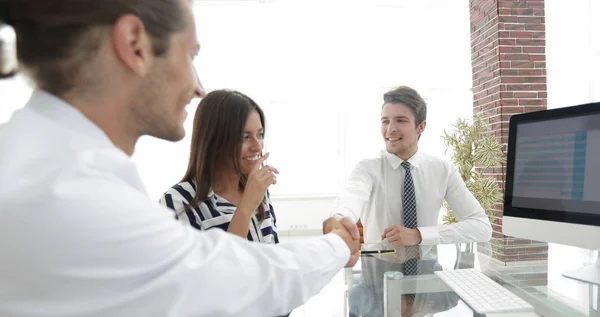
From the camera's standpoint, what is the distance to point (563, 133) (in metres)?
1.53

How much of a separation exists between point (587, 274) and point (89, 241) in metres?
1.57

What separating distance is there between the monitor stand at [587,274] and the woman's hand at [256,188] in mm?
1076

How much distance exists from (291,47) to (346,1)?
3.68 feet

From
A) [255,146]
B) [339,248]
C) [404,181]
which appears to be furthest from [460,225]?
[339,248]

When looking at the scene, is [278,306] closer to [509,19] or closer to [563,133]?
[563,133]

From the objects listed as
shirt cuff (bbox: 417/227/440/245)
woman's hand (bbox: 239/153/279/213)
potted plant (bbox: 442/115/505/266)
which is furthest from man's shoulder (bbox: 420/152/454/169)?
potted plant (bbox: 442/115/505/266)

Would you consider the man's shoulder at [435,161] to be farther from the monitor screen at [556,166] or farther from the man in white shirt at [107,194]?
the man in white shirt at [107,194]

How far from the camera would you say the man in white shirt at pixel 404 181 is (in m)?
2.58

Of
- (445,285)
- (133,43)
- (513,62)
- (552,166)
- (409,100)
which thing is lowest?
(445,285)

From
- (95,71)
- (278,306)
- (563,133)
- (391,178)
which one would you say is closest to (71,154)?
(95,71)

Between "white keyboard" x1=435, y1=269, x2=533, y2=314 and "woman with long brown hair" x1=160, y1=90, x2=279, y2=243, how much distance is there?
70 centimetres

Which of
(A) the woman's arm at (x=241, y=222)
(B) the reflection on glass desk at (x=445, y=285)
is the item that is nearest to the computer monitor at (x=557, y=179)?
(B) the reflection on glass desk at (x=445, y=285)

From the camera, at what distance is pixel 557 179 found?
155 cm

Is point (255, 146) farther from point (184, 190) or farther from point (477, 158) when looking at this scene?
point (477, 158)
